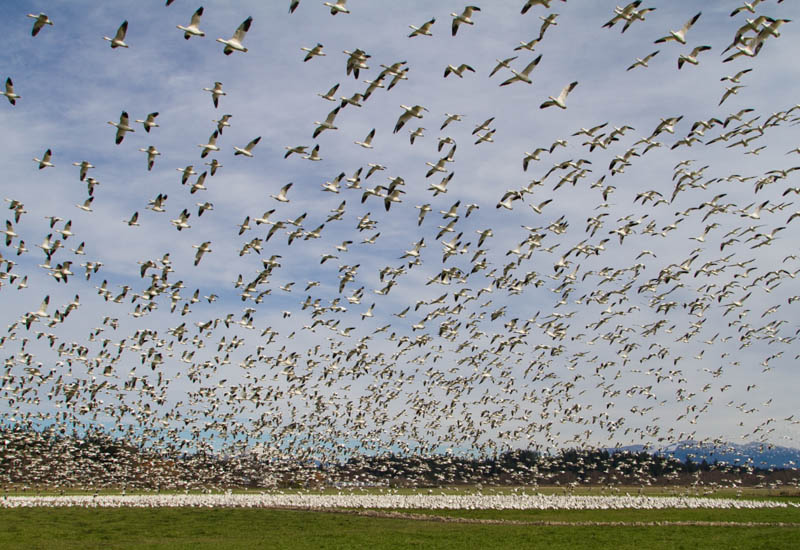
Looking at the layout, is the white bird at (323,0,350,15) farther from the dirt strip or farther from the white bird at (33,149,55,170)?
the dirt strip

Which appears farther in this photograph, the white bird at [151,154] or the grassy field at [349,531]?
the grassy field at [349,531]

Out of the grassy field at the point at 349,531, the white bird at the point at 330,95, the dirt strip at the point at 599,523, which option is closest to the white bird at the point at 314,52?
the white bird at the point at 330,95

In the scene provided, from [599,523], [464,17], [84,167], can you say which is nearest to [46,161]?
[84,167]

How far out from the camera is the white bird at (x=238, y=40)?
22.9m

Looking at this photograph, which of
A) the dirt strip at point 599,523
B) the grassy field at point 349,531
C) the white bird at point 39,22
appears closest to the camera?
the white bird at point 39,22

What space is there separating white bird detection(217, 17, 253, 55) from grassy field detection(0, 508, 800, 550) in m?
24.9

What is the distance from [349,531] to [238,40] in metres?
31.0

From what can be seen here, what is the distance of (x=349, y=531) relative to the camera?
4188 cm

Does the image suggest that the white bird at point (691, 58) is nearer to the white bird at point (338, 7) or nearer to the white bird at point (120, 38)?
the white bird at point (338, 7)

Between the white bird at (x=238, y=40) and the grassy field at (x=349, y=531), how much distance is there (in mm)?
24925

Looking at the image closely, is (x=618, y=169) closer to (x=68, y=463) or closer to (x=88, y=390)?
(x=88, y=390)

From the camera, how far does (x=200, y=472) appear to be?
91250 millimetres

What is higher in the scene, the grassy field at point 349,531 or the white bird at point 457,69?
the white bird at point 457,69

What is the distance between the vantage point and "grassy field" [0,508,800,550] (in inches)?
1388
